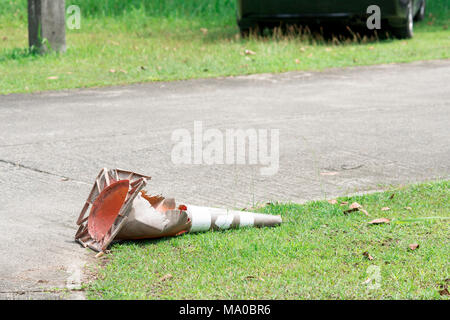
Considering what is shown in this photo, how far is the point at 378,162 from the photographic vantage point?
6.46 metres

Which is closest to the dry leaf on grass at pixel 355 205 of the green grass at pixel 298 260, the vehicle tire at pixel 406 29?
the green grass at pixel 298 260

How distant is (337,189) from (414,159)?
4.00 feet

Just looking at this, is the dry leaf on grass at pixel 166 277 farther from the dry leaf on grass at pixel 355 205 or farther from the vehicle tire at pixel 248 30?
the vehicle tire at pixel 248 30

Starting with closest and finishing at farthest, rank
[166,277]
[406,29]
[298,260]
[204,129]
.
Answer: [166,277], [298,260], [204,129], [406,29]

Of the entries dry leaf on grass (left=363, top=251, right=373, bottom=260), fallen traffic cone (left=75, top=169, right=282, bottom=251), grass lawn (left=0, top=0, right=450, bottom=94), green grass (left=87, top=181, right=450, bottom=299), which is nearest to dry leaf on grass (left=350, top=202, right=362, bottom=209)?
green grass (left=87, top=181, right=450, bottom=299)

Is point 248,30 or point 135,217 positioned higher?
point 248,30

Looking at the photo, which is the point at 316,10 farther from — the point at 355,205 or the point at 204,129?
the point at 355,205

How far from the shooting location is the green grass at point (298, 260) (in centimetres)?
373

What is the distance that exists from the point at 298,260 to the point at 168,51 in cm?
928

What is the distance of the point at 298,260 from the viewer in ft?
13.6

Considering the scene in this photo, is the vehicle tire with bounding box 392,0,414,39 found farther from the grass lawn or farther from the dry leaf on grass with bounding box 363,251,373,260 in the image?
the dry leaf on grass with bounding box 363,251,373,260

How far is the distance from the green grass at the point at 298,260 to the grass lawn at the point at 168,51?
618 centimetres

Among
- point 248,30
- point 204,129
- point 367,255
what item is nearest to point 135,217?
point 367,255

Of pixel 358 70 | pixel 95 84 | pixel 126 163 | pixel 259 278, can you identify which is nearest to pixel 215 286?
pixel 259 278
